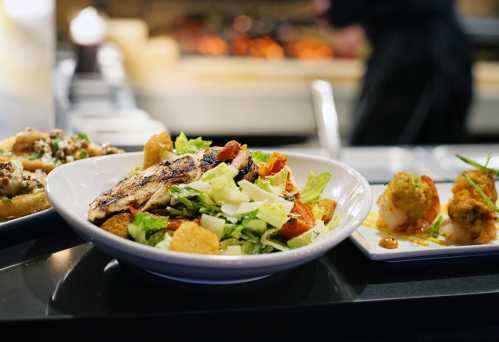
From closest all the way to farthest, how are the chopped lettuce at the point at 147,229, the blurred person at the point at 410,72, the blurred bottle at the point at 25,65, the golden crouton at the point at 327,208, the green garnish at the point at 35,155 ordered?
the chopped lettuce at the point at 147,229, the golden crouton at the point at 327,208, the green garnish at the point at 35,155, the blurred bottle at the point at 25,65, the blurred person at the point at 410,72

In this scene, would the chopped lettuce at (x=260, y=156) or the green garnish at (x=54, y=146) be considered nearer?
the chopped lettuce at (x=260, y=156)

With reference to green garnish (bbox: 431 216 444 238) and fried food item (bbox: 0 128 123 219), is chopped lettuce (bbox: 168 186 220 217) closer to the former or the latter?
fried food item (bbox: 0 128 123 219)

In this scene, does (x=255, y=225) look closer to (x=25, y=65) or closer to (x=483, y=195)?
(x=483, y=195)

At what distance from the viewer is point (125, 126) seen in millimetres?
2688

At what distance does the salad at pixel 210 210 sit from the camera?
1.12 meters

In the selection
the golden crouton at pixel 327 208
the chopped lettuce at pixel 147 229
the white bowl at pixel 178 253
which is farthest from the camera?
the golden crouton at pixel 327 208

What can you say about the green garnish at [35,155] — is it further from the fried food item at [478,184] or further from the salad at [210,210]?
the fried food item at [478,184]

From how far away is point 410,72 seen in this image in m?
4.49

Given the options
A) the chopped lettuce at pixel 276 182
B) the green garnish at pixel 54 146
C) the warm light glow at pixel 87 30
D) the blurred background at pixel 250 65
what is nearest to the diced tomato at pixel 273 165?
the chopped lettuce at pixel 276 182

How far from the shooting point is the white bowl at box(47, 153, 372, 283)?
1009 mm

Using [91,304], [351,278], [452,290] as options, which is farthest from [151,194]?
[452,290]

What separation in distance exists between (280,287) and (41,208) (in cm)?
57

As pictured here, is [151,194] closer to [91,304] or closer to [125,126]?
[91,304]

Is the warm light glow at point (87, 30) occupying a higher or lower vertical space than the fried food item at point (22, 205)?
higher
